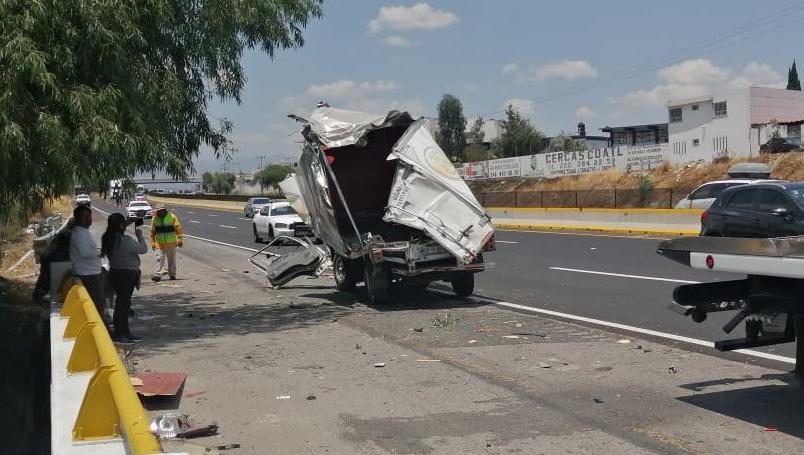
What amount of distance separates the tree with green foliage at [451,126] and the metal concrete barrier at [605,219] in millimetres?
59100

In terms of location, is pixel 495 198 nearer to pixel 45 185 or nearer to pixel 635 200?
pixel 635 200

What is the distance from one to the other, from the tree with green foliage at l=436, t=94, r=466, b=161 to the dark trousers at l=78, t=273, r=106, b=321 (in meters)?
88.3

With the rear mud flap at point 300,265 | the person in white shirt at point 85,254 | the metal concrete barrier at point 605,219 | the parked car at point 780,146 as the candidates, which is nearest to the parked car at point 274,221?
the metal concrete barrier at point 605,219

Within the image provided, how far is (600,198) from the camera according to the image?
140ft

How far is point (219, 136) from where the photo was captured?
13008 millimetres

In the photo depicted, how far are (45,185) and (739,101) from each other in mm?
59590

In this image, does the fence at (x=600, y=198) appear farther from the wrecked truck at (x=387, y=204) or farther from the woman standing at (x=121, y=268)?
the woman standing at (x=121, y=268)

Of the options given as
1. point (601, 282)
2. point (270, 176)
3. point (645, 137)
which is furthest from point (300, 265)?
point (270, 176)

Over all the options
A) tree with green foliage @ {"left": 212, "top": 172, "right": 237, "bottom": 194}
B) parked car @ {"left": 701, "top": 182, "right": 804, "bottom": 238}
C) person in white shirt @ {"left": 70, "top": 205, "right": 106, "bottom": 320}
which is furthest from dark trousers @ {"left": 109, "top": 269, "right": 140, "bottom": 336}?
tree with green foliage @ {"left": 212, "top": 172, "right": 237, "bottom": 194}

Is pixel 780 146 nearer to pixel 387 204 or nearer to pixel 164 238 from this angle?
pixel 164 238

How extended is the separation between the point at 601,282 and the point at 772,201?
Result: 8477mm

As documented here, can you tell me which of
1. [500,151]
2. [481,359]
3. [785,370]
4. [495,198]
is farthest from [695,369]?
[500,151]

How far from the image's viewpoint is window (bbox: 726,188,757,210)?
8.12 m

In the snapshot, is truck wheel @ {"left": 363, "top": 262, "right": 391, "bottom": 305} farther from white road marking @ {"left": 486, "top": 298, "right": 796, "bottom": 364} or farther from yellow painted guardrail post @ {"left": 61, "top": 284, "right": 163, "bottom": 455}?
yellow painted guardrail post @ {"left": 61, "top": 284, "right": 163, "bottom": 455}
